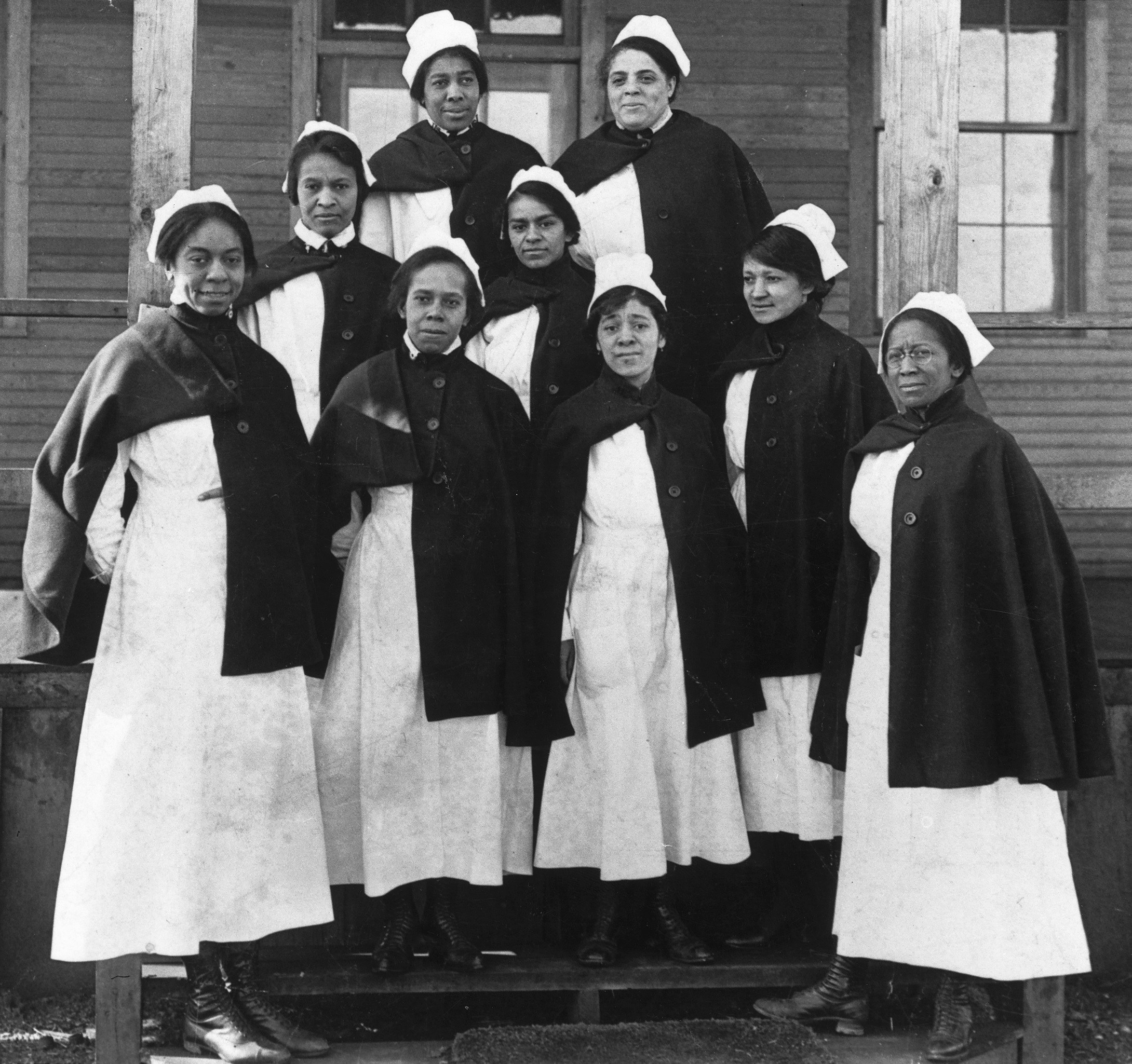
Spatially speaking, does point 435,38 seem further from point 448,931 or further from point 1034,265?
point 1034,265

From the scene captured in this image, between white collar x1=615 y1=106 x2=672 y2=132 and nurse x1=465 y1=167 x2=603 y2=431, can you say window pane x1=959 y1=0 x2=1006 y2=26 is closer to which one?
white collar x1=615 y1=106 x2=672 y2=132

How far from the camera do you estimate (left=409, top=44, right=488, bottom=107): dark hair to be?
503cm

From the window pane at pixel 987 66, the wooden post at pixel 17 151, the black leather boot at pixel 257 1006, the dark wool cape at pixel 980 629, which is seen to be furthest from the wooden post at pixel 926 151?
the wooden post at pixel 17 151

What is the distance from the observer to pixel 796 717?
4.58 meters

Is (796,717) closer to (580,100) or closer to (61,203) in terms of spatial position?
(580,100)

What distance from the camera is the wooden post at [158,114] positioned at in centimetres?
442

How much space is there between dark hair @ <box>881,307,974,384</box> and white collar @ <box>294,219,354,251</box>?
1.80 meters

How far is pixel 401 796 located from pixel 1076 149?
5563 mm

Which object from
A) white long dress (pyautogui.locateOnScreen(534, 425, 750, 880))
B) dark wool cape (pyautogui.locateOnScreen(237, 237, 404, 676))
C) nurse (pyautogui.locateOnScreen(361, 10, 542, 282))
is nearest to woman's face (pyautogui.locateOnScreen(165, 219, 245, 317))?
dark wool cape (pyautogui.locateOnScreen(237, 237, 404, 676))

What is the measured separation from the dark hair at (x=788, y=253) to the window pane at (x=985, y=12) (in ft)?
13.1

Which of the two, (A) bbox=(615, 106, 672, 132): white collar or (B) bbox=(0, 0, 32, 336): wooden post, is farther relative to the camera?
(B) bbox=(0, 0, 32, 336): wooden post

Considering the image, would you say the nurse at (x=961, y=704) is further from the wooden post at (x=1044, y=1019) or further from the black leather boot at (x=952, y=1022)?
the wooden post at (x=1044, y=1019)

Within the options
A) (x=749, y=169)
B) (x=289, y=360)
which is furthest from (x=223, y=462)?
(x=749, y=169)

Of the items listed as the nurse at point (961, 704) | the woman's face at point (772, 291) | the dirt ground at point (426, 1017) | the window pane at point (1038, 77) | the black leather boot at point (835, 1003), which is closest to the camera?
the nurse at point (961, 704)
